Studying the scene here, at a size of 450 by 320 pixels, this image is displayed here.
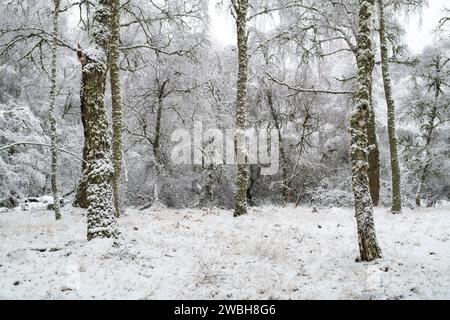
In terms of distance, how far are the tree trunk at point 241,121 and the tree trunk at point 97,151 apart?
17.5 ft

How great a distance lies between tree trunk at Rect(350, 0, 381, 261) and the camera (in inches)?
272

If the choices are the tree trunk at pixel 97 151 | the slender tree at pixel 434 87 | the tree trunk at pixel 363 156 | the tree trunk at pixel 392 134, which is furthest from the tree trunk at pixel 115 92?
the slender tree at pixel 434 87

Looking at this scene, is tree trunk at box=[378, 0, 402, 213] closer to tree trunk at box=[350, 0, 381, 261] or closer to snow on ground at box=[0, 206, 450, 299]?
snow on ground at box=[0, 206, 450, 299]

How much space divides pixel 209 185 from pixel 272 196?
13.3ft

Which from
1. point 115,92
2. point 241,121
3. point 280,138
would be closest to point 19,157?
point 115,92

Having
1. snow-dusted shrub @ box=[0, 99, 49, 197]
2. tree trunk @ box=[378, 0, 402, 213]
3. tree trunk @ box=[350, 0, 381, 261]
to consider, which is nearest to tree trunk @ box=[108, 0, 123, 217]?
snow-dusted shrub @ box=[0, 99, 49, 197]

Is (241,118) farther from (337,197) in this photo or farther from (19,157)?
(19,157)

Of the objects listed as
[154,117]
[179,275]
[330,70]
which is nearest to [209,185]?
[154,117]

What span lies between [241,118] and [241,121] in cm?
10

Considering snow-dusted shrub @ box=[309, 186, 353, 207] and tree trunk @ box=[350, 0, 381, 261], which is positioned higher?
tree trunk @ box=[350, 0, 381, 261]

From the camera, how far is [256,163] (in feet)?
76.8

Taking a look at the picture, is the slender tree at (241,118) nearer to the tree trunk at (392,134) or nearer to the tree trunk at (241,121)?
the tree trunk at (241,121)

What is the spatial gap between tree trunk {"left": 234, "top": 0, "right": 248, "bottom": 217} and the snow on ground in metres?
2.25

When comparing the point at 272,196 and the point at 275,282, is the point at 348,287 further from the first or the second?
the point at 272,196
